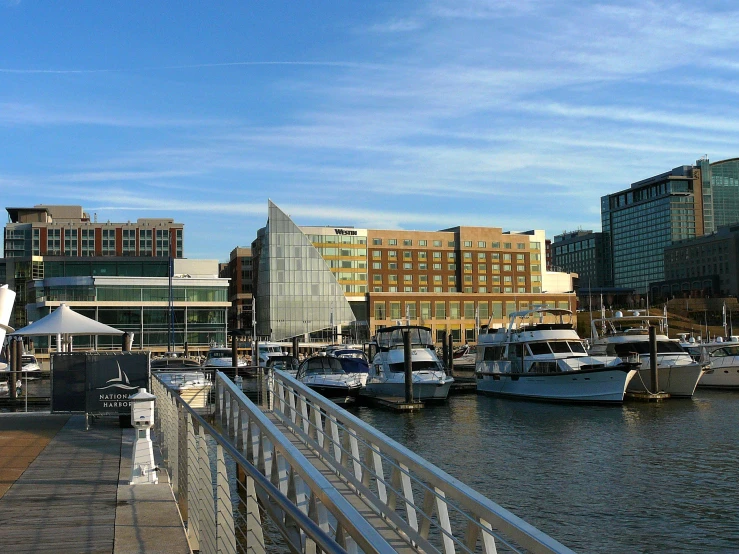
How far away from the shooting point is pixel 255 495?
6273 millimetres

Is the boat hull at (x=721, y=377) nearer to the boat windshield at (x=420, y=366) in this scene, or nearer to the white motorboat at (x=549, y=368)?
the white motorboat at (x=549, y=368)

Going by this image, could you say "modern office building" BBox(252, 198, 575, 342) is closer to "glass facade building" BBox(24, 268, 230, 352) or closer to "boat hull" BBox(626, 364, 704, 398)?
"glass facade building" BBox(24, 268, 230, 352)

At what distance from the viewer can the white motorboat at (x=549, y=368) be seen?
1586 inches

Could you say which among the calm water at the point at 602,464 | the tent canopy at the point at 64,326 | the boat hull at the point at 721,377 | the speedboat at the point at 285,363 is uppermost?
the tent canopy at the point at 64,326

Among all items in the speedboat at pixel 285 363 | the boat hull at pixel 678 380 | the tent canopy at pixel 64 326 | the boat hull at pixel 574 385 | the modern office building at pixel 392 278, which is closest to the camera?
the tent canopy at pixel 64 326

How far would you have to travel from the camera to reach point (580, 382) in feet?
134

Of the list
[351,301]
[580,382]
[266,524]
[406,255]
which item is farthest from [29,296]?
[266,524]

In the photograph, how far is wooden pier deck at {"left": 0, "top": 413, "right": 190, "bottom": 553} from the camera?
8.12m

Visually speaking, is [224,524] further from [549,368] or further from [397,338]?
[397,338]

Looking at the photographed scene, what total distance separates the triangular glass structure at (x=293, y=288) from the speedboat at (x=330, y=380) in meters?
76.9

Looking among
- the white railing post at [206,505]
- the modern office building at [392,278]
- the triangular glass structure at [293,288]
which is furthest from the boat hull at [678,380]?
the modern office building at [392,278]

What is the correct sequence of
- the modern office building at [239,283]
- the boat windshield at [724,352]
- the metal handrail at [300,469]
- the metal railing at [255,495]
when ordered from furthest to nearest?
the modern office building at [239,283]
the boat windshield at [724,352]
the metal railing at [255,495]
the metal handrail at [300,469]

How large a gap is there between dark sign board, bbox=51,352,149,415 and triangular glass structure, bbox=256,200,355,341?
103m

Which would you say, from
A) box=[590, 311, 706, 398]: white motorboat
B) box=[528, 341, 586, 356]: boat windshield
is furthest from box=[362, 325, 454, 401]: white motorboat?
box=[590, 311, 706, 398]: white motorboat
